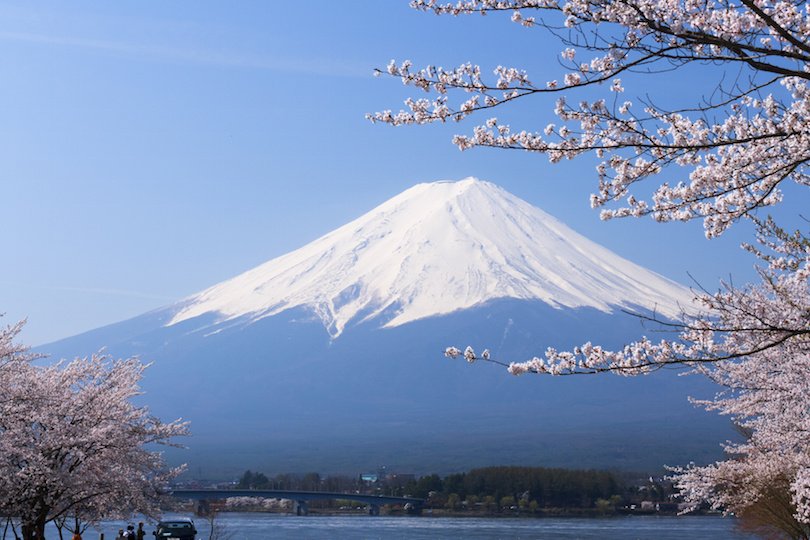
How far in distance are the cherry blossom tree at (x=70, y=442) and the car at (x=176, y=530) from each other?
6596mm

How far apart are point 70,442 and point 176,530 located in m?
11.4

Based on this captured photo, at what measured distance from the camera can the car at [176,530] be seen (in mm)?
32156

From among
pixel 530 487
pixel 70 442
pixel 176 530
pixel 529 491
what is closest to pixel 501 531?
pixel 530 487

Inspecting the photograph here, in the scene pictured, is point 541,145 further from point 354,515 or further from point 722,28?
point 354,515

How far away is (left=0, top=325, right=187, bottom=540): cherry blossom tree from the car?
6.60m

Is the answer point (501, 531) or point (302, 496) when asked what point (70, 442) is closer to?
point (501, 531)

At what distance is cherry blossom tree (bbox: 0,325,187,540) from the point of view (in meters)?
21.1

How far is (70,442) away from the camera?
→ 2173 centimetres

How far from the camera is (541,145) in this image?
26.3 feet

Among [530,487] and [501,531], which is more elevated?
[530,487]

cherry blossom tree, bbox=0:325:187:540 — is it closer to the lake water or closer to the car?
the car

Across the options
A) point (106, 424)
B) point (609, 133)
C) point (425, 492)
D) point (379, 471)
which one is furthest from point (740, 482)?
point (379, 471)

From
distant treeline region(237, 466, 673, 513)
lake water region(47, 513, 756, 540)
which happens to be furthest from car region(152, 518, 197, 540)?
distant treeline region(237, 466, 673, 513)

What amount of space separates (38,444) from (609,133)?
654 inches
